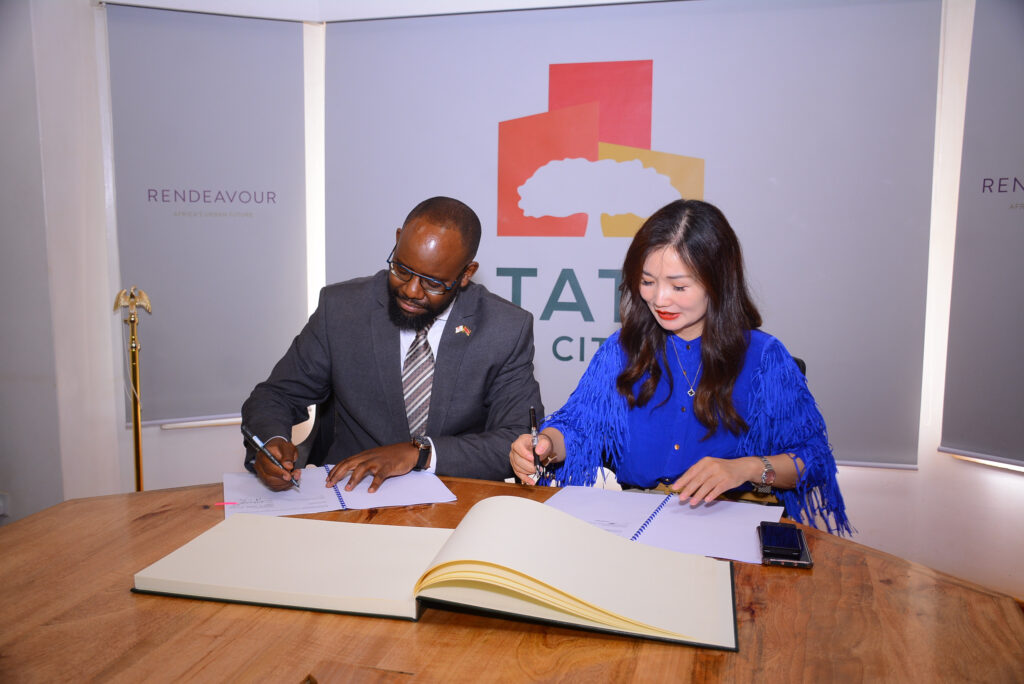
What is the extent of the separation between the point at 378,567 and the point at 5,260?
10.6 feet

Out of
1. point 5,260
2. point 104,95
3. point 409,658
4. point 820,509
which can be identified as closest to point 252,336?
point 5,260

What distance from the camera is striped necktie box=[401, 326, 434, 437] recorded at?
2266mm

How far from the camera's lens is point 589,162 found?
3.64 m

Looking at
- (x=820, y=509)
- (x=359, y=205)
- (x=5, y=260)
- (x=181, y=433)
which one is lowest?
(x=181, y=433)

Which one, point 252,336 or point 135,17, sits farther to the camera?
point 252,336

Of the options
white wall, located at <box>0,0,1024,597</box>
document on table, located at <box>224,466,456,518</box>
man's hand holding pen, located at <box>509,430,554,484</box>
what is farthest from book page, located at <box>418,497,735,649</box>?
white wall, located at <box>0,0,1024,597</box>

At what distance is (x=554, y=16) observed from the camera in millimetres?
3635

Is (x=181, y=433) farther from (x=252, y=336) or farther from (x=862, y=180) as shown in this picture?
(x=862, y=180)

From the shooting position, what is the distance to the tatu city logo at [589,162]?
358cm

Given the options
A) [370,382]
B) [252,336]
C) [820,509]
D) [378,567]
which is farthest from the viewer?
[252,336]

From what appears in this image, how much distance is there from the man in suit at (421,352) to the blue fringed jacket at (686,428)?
234 mm

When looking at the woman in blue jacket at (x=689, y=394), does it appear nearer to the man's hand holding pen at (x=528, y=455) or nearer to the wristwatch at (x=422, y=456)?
the man's hand holding pen at (x=528, y=455)

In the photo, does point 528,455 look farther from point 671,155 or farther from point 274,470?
point 671,155

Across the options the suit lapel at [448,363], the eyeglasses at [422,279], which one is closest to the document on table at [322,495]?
the suit lapel at [448,363]
